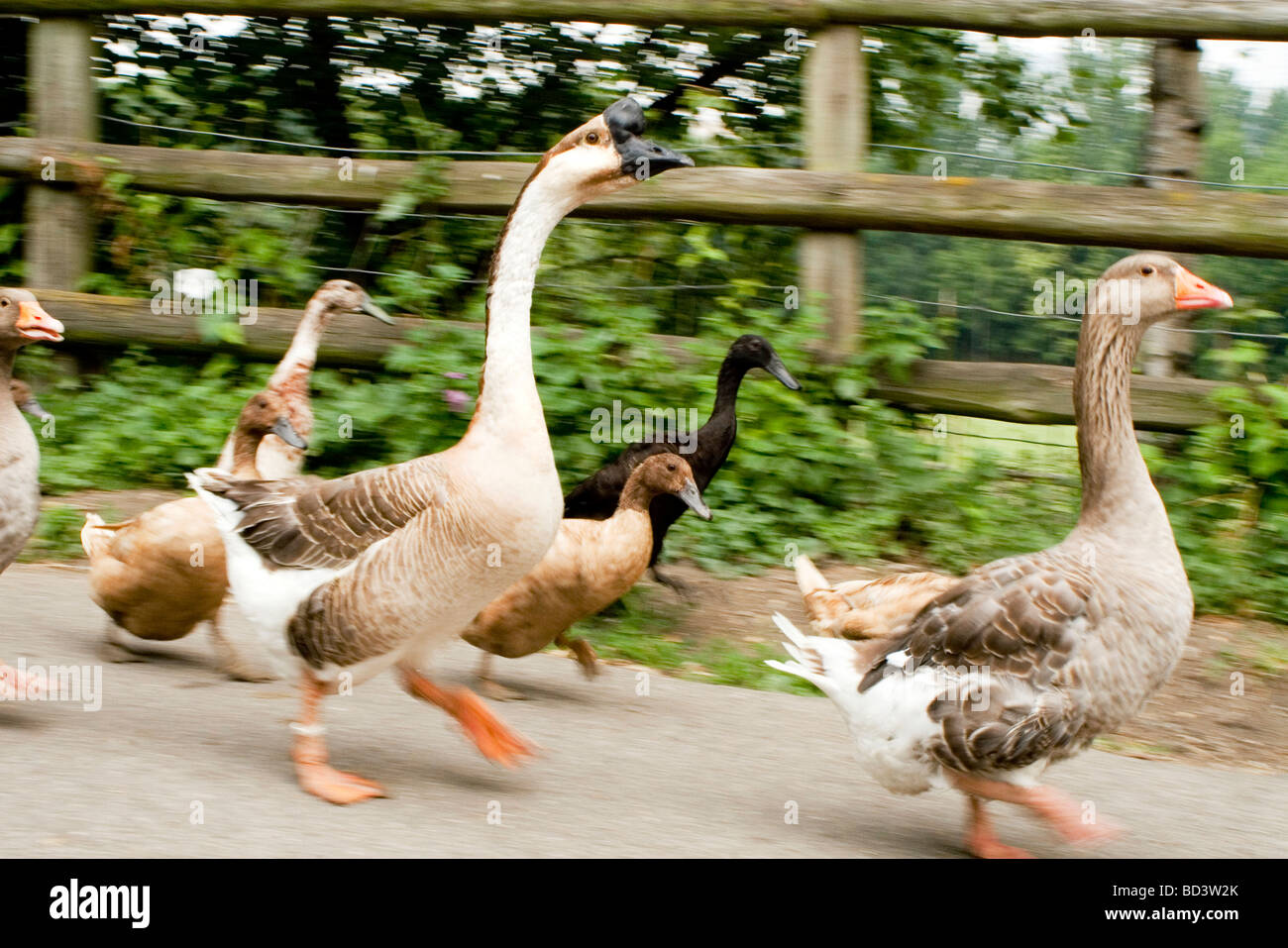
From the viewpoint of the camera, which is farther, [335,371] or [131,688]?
[335,371]

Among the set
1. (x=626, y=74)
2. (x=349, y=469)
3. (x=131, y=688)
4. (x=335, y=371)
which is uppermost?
(x=626, y=74)

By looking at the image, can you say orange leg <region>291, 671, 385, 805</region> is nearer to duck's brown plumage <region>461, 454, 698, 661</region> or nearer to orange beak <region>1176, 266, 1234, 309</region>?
duck's brown plumage <region>461, 454, 698, 661</region>

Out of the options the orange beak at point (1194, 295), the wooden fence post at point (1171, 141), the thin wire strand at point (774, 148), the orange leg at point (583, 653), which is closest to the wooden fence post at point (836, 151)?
the thin wire strand at point (774, 148)

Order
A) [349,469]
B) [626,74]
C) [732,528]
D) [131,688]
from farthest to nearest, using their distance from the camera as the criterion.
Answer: [626,74], [349,469], [732,528], [131,688]

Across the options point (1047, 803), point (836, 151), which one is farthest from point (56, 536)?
point (1047, 803)

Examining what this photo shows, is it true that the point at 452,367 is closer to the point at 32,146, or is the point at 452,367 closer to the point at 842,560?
the point at 842,560

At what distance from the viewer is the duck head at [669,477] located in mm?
5148

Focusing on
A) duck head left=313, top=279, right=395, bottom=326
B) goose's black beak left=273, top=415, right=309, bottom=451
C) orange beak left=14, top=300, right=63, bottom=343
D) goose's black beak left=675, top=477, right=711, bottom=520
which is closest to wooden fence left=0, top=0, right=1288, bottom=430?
duck head left=313, top=279, right=395, bottom=326

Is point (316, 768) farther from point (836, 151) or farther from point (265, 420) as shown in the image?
point (836, 151)

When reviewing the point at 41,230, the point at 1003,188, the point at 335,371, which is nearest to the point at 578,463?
the point at 335,371

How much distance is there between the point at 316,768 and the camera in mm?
3613

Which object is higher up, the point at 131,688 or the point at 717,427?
the point at 717,427

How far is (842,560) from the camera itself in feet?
21.9

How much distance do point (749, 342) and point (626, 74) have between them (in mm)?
2900
